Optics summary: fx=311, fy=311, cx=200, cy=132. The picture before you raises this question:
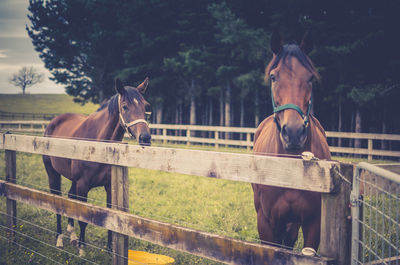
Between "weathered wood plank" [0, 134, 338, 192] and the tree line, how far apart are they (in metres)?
8.81

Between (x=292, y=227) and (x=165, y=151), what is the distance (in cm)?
191

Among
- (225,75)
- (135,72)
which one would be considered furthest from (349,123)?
(135,72)

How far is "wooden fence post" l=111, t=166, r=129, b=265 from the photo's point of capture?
2.94 meters

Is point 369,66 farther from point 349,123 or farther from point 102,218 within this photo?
point 102,218

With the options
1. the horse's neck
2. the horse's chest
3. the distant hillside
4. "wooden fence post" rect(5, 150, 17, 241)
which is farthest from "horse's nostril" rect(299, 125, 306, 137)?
the distant hillside

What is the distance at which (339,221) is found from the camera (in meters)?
1.83

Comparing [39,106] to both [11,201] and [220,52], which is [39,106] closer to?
[220,52]

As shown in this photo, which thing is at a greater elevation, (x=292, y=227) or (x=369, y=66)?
(x=369, y=66)

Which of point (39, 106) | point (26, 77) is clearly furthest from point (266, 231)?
point (26, 77)

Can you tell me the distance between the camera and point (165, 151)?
2.59 meters

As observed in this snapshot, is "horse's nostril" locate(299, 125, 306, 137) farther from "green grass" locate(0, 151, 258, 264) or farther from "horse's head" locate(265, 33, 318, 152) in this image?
"green grass" locate(0, 151, 258, 264)

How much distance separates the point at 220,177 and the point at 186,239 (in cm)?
55

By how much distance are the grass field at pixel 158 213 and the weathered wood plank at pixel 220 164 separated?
31.7 inches

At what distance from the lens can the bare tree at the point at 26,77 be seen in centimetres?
8169
